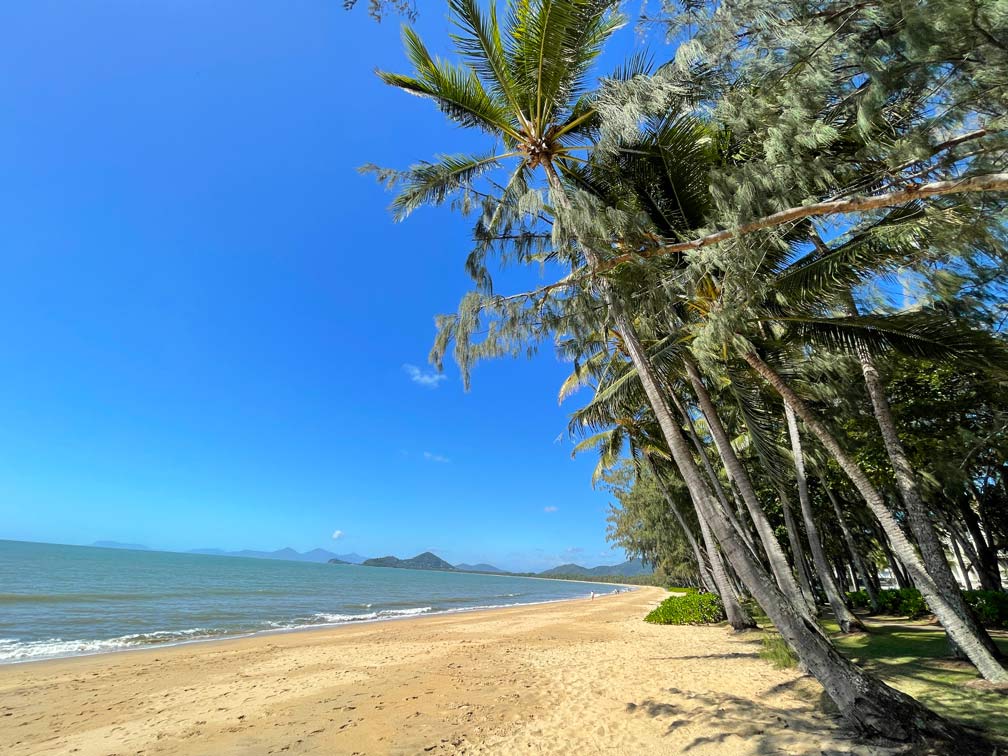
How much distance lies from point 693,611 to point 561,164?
13.9 meters

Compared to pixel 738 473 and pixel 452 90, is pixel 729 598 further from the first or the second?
pixel 452 90

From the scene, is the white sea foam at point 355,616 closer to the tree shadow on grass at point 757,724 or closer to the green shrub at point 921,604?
the tree shadow on grass at point 757,724

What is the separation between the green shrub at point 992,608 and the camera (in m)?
9.03

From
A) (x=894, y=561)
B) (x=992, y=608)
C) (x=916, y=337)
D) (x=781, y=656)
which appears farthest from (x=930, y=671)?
(x=894, y=561)

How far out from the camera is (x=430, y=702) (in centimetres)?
643

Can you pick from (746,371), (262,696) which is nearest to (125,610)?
(262,696)

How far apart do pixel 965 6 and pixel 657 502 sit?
20.7 metres

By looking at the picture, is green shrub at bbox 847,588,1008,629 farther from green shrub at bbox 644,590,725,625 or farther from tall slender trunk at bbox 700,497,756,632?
green shrub at bbox 644,590,725,625

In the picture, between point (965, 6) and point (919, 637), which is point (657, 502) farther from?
point (965, 6)

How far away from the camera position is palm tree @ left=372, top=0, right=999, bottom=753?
4.04 m

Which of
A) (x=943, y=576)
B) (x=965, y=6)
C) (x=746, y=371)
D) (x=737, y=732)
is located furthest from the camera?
(x=746, y=371)

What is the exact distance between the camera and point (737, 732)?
4.57 metres

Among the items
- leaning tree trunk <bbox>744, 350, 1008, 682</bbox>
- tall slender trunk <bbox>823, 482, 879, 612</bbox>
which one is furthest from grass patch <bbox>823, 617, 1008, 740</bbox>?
tall slender trunk <bbox>823, 482, 879, 612</bbox>

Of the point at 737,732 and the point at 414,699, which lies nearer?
the point at 737,732
